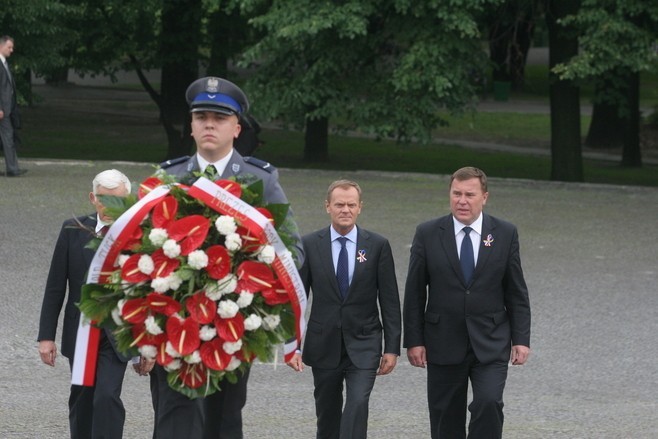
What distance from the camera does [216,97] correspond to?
18.1 feet

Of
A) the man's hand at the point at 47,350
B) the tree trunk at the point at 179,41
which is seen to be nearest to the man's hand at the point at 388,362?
the man's hand at the point at 47,350

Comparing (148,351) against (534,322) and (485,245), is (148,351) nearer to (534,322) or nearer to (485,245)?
(485,245)

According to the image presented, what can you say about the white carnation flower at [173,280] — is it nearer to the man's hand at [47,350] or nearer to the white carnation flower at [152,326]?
the white carnation flower at [152,326]

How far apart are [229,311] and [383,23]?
1781 centimetres

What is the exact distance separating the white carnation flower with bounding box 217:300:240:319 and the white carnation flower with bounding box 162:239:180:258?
0.86 feet

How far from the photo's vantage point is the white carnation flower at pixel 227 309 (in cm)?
487

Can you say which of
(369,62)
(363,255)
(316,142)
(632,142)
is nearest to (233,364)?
(363,255)

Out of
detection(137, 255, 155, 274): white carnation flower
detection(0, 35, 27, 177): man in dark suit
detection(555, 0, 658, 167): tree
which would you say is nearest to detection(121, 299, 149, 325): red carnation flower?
detection(137, 255, 155, 274): white carnation flower

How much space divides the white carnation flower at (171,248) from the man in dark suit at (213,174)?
356mm

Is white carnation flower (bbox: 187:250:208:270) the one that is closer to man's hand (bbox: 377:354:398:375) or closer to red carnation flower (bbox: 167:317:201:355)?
red carnation flower (bbox: 167:317:201:355)

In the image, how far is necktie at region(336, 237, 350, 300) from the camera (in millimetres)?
7027

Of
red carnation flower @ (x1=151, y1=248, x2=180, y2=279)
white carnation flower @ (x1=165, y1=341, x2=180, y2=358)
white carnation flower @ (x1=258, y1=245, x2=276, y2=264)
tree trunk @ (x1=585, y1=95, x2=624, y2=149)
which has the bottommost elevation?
tree trunk @ (x1=585, y1=95, x2=624, y2=149)

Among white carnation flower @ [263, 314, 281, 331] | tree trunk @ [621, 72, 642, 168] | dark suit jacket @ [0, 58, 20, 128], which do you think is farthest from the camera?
tree trunk @ [621, 72, 642, 168]

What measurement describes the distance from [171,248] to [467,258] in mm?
2503
